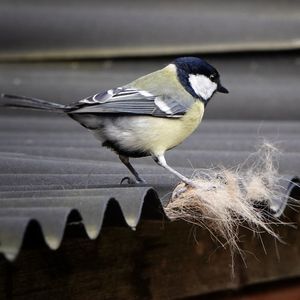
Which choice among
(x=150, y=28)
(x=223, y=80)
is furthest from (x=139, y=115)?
(x=150, y=28)

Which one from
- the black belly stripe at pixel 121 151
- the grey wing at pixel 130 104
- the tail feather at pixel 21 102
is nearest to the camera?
the tail feather at pixel 21 102

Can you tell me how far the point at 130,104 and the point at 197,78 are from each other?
53cm

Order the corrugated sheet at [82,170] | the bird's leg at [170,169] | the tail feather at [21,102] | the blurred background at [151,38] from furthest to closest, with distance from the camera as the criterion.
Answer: the blurred background at [151,38], the tail feather at [21,102], the bird's leg at [170,169], the corrugated sheet at [82,170]

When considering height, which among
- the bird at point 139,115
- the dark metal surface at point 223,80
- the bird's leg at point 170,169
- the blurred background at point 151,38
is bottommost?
the bird's leg at point 170,169

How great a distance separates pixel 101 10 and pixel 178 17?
410 mm

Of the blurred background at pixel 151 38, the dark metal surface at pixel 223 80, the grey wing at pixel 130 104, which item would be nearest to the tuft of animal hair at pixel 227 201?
the grey wing at pixel 130 104

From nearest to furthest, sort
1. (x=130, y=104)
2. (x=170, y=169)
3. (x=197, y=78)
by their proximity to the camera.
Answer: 1. (x=170, y=169)
2. (x=130, y=104)
3. (x=197, y=78)

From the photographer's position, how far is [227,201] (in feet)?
7.28

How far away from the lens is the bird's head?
3.30m

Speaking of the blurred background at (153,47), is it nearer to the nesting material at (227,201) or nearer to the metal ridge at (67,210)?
the nesting material at (227,201)

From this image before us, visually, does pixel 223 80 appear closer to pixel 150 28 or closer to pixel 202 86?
pixel 150 28

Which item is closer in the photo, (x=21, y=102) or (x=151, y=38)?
(x=21, y=102)

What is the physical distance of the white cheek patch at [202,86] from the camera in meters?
3.33

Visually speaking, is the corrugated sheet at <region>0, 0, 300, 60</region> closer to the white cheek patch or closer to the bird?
the white cheek patch
